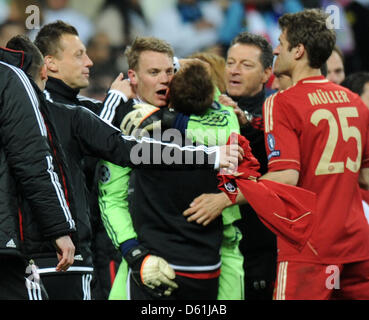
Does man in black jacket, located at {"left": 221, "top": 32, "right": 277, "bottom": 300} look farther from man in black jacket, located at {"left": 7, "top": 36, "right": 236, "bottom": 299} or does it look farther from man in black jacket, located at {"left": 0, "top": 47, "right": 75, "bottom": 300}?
man in black jacket, located at {"left": 0, "top": 47, "right": 75, "bottom": 300}

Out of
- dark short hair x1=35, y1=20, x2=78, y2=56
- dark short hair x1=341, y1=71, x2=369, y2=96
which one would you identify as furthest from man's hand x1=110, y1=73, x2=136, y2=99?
dark short hair x1=341, y1=71, x2=369, y2=96

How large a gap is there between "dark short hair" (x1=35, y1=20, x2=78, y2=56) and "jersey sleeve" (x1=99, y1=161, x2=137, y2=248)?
2.64ft

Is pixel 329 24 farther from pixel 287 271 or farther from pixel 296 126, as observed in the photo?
pixel 287 271

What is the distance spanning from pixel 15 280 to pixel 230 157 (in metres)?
1.12

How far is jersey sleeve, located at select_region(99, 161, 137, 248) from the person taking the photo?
3.79 meters

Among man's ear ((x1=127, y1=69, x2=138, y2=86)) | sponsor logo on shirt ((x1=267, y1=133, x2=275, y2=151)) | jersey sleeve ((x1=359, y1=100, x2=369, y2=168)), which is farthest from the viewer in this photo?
man's ear ((x1=127, y1=69, x2=138, y2=86))

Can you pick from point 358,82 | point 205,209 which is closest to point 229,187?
point 205,209

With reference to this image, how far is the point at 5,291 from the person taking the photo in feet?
9.62

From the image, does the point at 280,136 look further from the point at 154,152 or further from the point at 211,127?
the point at 154,152

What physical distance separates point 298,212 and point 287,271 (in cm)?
40

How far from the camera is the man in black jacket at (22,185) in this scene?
2.88 meters

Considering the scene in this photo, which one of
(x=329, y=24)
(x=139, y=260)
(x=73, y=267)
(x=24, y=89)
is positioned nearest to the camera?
Answer: (x=24, y=89)

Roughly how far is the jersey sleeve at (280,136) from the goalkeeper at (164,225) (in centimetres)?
25
